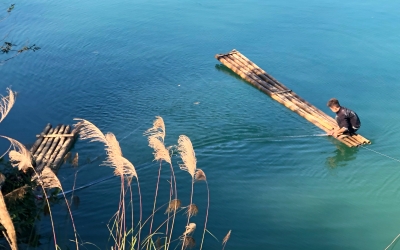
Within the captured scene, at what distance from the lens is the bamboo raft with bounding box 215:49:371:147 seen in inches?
410

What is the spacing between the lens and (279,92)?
11.7 meters

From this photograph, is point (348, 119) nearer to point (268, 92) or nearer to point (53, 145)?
point (268, 92)

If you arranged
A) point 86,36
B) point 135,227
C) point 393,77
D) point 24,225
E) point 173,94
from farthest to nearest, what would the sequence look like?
1. point 86,36
2. point 393,77
3. point 173,94
4. point 135,227
5. point 24,225

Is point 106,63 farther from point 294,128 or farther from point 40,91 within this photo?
point 294,128

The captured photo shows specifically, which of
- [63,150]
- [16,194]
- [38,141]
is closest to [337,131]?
[63,150]

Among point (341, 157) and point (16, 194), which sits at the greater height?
point (16, 194)

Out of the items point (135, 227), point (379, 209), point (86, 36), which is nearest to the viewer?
point (135, 227)

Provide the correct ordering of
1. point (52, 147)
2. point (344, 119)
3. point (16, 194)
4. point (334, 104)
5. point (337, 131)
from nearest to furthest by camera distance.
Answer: point (16, 194), point (52, 147), point (334, 104), point (344, 119), point (337, 131)

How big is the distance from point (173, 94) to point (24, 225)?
550cm

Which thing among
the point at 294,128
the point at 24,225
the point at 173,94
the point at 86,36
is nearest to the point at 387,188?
the point at 294,128

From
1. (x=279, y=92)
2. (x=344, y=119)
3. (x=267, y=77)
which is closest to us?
(x=344, y=119)

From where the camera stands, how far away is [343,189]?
29.6 ft

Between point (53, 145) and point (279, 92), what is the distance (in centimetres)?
504

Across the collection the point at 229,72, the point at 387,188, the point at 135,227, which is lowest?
the point at 135,227
